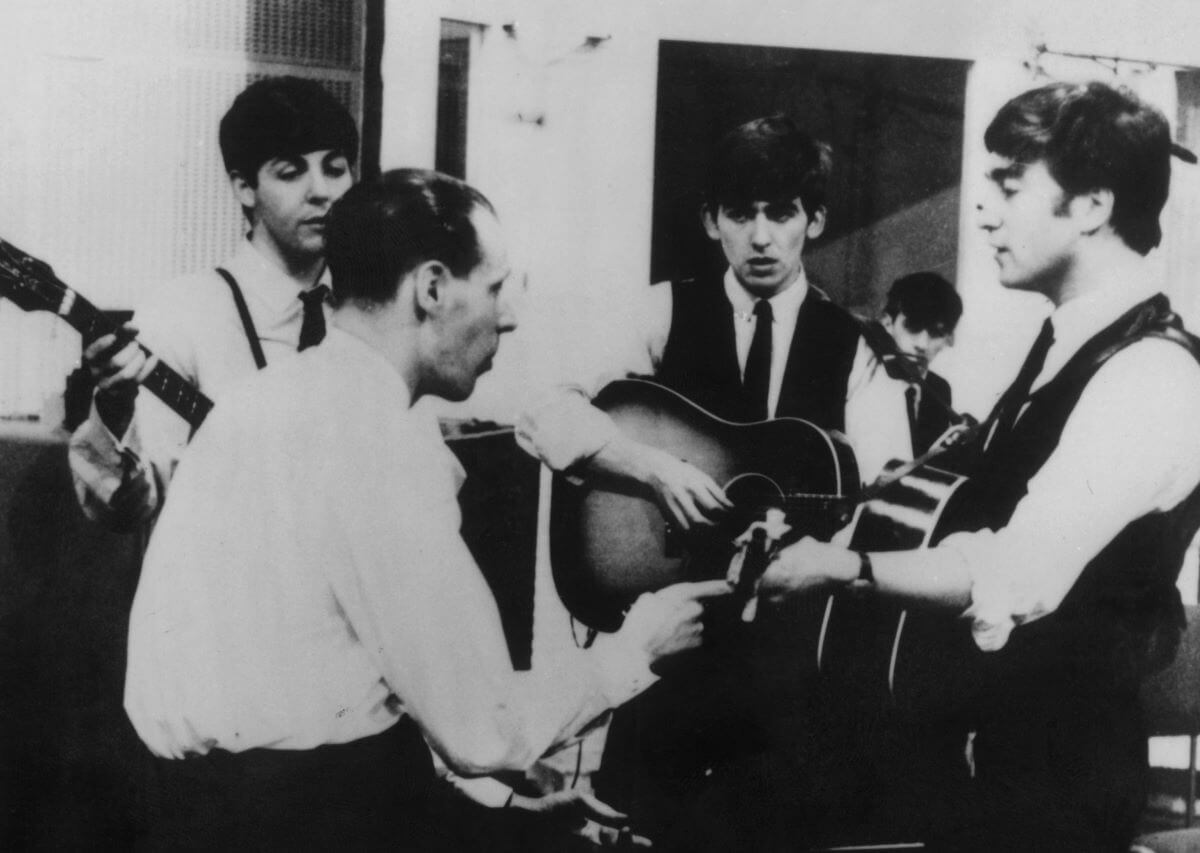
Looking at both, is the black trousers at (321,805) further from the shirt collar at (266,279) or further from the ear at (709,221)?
the ear at (709,221)

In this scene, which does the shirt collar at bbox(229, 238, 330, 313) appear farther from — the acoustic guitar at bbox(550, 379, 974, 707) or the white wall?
the acoustic guitar at bbox(550, 379, 974, 707)

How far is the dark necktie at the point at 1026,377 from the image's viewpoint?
8.73 ft

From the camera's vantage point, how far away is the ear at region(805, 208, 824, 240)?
266cm

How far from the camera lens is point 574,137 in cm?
261

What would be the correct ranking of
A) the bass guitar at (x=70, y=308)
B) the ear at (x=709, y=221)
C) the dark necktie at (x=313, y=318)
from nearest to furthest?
the bass guitar at (x=70, y=308), the dark necktie at (x=313, y=318), the ear at (x=709, y=221)

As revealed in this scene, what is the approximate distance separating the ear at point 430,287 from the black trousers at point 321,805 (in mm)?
817

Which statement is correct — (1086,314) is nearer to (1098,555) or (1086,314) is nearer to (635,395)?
(1098,555)

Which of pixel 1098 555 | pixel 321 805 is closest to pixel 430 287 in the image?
pixel 321 805

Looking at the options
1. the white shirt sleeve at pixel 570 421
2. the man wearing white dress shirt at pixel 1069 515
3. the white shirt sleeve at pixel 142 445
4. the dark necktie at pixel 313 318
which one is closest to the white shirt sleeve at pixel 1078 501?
the man wearing white dress shirt at pixel 1069 515

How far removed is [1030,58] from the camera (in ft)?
9.00

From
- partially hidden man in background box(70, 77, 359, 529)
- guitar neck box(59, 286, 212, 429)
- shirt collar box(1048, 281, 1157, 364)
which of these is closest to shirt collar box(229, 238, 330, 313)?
partially hidden man in background box(70, 77, 359, 529)

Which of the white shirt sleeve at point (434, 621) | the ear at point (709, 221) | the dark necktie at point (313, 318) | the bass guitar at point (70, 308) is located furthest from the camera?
the ear at point (709, 221)

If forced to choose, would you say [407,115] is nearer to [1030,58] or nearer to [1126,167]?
[1030,58]

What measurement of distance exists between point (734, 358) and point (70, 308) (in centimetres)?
137
